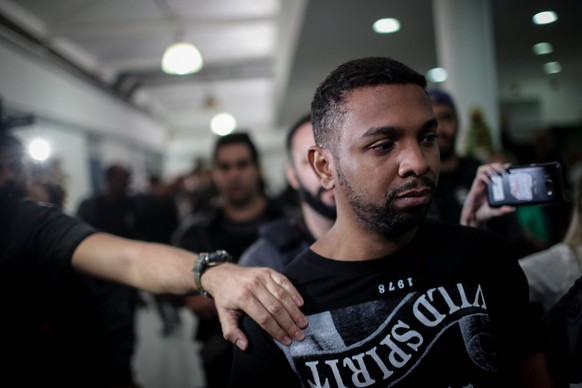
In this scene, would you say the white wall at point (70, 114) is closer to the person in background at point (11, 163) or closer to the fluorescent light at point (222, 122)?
the person in background at point (11, 163)

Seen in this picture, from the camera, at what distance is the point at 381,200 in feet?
3.28

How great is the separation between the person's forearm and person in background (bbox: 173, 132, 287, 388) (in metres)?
0.87

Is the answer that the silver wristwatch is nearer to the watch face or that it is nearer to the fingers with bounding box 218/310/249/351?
the watch face

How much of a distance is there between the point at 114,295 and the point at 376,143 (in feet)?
6.75

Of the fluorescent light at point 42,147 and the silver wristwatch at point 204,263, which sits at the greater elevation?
the fluorescent light at point 42,147

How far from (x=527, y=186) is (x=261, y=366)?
81cm

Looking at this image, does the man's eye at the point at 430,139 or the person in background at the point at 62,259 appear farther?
the person in background at the point at 62,259

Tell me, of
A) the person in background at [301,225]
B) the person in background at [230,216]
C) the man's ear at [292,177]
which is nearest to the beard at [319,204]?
the person in background at [301,225]

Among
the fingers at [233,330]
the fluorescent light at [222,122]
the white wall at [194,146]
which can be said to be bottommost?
the fingers at [233,330]

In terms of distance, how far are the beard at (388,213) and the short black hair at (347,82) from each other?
0.11 m

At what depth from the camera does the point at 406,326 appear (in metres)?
1.00

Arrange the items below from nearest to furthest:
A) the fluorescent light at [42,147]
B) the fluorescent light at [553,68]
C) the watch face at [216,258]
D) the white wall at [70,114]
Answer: the watch face at [216,258] → the fluorescent light at [553,68] → the white wall at [70,114] → the fluorescent light at [42,147]

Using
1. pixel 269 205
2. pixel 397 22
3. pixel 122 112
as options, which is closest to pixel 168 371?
pixel 269 205

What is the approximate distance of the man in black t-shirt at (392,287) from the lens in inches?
38.8
